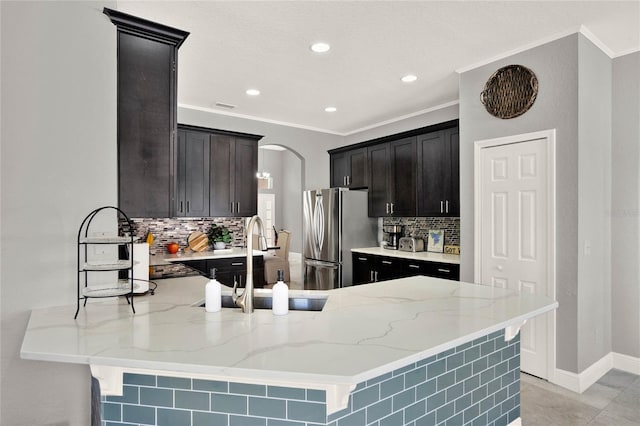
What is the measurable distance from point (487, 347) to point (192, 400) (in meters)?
1.37

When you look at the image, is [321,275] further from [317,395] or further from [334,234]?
[317,395]

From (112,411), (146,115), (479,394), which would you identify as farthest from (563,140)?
(112,411)

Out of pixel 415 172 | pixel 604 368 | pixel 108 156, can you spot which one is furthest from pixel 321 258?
pixel 108 156

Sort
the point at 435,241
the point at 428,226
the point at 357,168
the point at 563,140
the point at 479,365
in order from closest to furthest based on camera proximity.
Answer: the point at 479,365 < the point at 563,140 < the point at 435,241 < the point at 428,226 < the point at 357,168

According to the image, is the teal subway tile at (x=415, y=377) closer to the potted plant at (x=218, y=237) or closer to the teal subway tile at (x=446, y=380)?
the teal subway tile at (x=446, y=380)

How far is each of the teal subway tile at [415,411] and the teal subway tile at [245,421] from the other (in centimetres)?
58

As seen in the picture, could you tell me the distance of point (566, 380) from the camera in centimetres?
282

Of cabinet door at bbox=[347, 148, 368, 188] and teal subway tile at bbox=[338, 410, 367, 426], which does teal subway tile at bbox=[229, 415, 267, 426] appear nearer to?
teal subway tile at bbox=[338, 410, 367, 426]

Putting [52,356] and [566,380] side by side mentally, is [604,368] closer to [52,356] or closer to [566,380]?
[566,380]

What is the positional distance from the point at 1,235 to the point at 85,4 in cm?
114

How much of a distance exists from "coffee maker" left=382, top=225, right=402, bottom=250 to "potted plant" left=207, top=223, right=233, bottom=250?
226 cm

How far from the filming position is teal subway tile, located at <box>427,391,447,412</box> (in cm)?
154

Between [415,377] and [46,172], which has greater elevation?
[46,172]

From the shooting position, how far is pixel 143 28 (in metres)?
1.94
